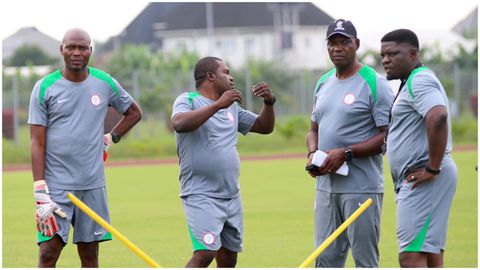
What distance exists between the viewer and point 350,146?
8.16 metres

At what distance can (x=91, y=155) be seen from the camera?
8.39 meters

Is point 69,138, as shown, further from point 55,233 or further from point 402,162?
point 402,162

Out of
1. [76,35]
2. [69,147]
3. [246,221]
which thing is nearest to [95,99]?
[69,147]

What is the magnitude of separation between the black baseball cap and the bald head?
5.99 ft

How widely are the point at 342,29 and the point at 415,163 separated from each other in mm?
1179

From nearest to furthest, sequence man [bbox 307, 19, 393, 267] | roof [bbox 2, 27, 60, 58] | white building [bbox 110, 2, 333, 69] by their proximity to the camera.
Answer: man [bbox 307, 19, 393, 267]
roof [bbox 2, 27, 60, 58]
white building [bbox 110, 2, 333, 69]

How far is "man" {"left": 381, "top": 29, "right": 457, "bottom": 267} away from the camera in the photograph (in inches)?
294

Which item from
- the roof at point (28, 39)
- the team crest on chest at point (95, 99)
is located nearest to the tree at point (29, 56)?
the roof at point (28, 39)

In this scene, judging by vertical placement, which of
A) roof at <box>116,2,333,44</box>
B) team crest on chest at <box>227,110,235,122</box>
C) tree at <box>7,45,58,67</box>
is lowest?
tree at <box>7,45,58,67</box>

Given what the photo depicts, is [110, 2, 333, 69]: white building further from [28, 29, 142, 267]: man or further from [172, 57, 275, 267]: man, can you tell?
[172, 57, 275, 267]: man

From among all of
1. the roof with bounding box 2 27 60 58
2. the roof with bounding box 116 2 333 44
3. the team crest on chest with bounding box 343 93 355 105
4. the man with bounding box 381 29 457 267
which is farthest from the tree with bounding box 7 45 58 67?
the man with bounding box 381 29 457 267

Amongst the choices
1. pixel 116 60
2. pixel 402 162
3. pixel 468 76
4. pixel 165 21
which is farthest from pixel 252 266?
pixel 165 21

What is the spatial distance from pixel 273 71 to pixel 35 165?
40.4 meters

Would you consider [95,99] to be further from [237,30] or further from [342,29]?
[237,30]
